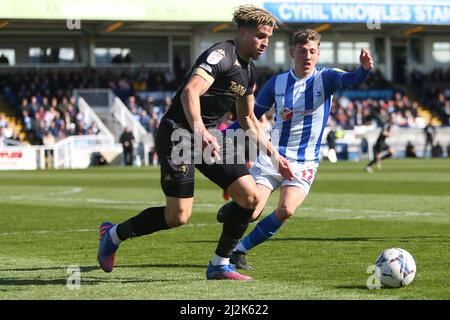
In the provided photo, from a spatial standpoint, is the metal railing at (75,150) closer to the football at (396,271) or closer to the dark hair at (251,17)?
the dark hair at (251,17)

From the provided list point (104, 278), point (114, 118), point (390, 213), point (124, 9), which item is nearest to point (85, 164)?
point (114, 118)

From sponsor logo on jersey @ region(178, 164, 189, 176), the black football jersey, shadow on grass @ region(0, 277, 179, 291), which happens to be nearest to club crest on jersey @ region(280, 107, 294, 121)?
the black football jersey

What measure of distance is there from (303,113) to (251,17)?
76.0 inches

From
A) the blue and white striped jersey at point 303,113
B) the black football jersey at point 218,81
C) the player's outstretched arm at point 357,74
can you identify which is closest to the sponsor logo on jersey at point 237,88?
the black football jersey at point 218,81

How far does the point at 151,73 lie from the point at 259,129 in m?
40.8

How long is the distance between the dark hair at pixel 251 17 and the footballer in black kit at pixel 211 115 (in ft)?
0.69

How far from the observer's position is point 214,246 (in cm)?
1078

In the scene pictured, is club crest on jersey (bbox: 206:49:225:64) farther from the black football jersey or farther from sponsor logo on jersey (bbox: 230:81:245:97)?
sponsor logo on jersey (bbox: 230:81:245:97)

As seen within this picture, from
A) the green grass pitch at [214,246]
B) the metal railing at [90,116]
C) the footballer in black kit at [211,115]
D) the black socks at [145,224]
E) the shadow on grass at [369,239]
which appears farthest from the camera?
the metal railing at [90,116]

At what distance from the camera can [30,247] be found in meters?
10.9

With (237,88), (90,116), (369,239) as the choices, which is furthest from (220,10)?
(237,88)

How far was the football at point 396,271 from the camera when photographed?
23.7 feet

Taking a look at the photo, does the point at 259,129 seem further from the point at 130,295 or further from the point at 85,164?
the point at 85,164

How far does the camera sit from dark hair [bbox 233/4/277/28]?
7.49m
